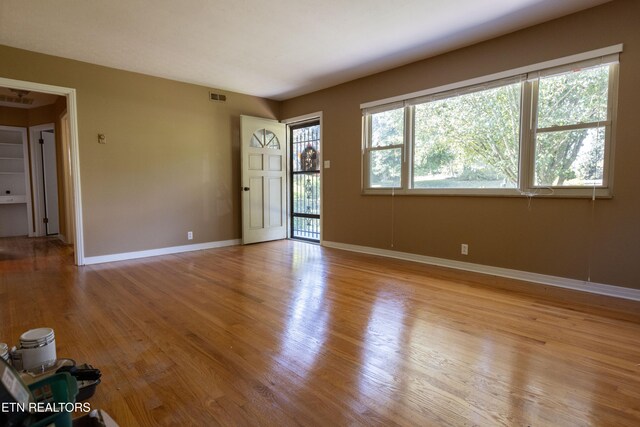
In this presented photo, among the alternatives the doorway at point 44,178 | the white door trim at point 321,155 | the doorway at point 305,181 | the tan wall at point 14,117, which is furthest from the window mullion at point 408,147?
the tan wall at point 14,117

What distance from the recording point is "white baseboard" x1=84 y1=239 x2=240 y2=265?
14.1 ft

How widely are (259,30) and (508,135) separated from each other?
9.19 feet

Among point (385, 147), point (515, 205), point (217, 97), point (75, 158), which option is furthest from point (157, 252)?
point (515, 205)

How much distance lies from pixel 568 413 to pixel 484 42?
3559 mm

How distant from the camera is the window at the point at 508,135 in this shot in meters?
2.95

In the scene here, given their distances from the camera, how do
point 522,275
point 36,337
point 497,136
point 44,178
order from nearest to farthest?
point 36,337
point 522,275
point 497,136
point 44,178

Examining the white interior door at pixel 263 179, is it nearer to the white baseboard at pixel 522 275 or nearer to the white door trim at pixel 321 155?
the white door trim at pixel 321 155

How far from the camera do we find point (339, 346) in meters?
2.01

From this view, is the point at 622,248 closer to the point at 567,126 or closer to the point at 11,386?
the point at 567,126

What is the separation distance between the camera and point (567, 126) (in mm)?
3059

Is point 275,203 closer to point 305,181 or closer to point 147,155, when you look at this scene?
point 305,181

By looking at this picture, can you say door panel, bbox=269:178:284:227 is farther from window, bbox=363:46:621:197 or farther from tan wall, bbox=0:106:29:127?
tan wall, bbox=0:106:29:127

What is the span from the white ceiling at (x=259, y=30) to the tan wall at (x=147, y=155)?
25cm

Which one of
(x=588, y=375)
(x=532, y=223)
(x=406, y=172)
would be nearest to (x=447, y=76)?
(x=406, y=172)
